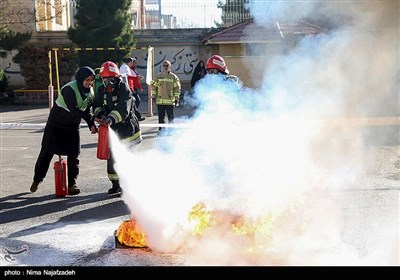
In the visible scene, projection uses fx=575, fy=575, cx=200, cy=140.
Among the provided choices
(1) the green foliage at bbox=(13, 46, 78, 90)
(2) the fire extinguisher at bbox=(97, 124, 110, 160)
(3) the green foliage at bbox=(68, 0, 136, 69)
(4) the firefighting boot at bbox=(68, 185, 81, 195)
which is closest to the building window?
(3) the green foliage at bbox=(68, 0, 136, 69)

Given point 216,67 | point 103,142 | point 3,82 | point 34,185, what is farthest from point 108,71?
point 3,82

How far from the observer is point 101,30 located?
25.4 metres

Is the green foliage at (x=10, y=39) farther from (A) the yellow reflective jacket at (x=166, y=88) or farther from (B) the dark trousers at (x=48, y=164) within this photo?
(B) the dark trousers at (x=48, y=164)

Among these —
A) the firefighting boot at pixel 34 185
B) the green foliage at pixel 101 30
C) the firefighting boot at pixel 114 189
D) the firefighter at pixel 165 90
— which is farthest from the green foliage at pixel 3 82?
the firefighting boot at pixel 114 189

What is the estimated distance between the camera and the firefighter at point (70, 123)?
24.2 ft

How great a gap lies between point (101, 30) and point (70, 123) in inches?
735

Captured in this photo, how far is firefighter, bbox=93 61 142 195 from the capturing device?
7116 millimetres

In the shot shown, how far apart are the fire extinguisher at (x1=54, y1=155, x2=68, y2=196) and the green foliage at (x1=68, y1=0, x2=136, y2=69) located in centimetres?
1809

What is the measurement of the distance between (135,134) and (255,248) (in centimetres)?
299

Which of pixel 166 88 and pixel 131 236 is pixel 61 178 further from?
pixel 166 88

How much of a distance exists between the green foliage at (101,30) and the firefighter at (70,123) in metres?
18.0

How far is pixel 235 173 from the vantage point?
728 cm

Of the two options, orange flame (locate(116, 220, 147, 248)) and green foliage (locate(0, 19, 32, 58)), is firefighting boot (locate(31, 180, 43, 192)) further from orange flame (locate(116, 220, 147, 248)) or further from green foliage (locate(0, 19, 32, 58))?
green foliage (locate(0, 19, 32, 58))

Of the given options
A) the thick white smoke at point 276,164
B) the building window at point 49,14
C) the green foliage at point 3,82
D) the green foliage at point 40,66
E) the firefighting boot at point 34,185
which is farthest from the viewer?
the building window at point 49,14
